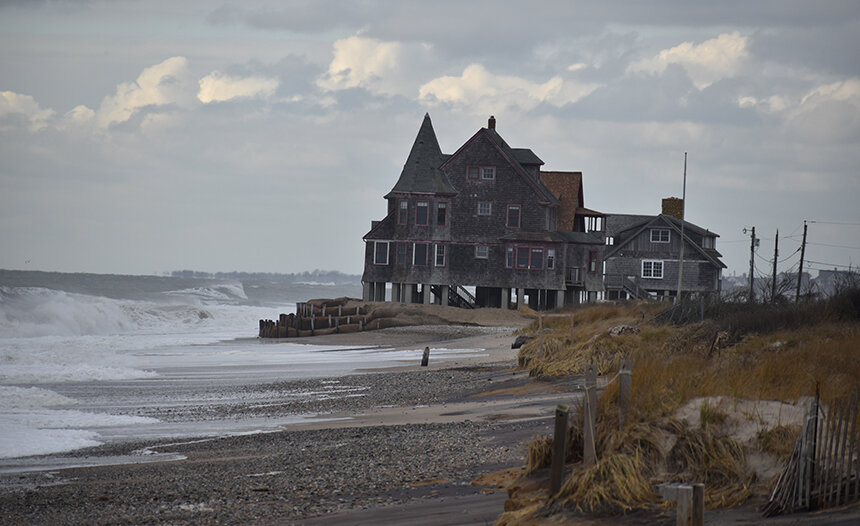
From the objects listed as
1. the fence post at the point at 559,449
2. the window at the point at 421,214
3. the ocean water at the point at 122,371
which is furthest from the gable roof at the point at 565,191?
the fence post at the point at 559,449

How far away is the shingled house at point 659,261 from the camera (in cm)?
5681

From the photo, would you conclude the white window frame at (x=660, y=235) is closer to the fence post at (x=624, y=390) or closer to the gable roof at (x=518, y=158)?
the gable roof at (x=518, y=158)

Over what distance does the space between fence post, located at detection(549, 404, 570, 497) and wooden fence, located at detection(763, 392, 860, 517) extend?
5.98ft

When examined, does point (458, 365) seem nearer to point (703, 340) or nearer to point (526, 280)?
point (703, 340)

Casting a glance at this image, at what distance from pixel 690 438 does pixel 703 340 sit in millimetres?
11527

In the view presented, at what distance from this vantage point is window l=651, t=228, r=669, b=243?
57656 millimetres

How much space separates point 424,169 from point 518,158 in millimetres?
5206

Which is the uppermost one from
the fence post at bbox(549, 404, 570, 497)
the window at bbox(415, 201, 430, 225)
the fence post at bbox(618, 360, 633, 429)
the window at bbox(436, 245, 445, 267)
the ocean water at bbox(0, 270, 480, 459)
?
the window at bbox(415, 201, 430, 225)

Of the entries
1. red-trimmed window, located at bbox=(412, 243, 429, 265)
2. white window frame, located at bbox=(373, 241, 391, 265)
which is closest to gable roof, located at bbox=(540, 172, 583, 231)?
red-trimmed window, located at bbox=(412, 243, 429, 265)

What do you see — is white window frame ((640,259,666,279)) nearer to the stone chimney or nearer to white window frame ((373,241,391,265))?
the stone chimney

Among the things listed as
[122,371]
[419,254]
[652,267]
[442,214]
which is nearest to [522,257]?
[442,214]

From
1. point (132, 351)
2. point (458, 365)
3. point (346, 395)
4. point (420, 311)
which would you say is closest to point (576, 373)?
point (346, 395)

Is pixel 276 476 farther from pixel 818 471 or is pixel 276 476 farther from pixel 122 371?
pixel 122 371

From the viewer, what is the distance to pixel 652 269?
57.8 meters
